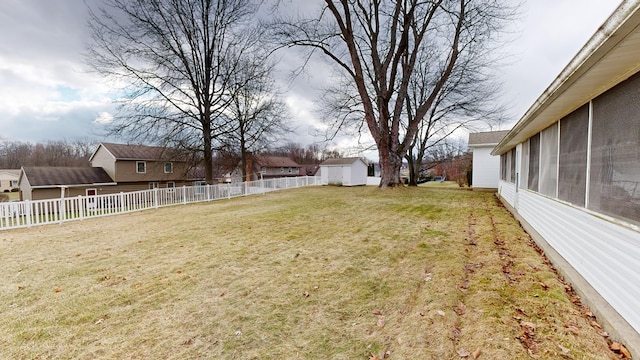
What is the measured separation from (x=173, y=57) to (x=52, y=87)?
6839 millimetres

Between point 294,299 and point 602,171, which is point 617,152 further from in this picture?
point 294,299

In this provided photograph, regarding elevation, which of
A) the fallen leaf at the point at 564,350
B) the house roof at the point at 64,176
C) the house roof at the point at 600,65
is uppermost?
the house roof at the point at 600,65

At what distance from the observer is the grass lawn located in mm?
2297

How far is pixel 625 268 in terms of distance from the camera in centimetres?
240

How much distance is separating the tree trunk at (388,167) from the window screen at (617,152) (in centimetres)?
1104

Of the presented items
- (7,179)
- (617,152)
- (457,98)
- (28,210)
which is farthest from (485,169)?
(7,179)

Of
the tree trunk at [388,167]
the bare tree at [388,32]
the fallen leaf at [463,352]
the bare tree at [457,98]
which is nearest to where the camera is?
the fallen leaf at [463,352]

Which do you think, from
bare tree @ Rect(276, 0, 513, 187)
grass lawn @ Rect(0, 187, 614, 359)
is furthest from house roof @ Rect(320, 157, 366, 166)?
grass lawn @ Rect(0, 187, 614, 359)

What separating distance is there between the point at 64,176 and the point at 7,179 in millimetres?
35091

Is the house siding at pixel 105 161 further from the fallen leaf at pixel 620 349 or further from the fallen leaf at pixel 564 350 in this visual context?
the fallen leaf at pixel 620 349

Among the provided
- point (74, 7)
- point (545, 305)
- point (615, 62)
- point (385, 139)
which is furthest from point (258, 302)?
point (74, 7)

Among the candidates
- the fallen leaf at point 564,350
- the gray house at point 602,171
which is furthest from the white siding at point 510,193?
the fallen leaf at point 564,350

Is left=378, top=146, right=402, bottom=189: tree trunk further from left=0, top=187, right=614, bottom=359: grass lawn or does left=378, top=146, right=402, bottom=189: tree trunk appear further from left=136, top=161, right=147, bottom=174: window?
left=136, top=161, right=147, bottom=174: window

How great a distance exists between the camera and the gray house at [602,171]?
7.15 feet
